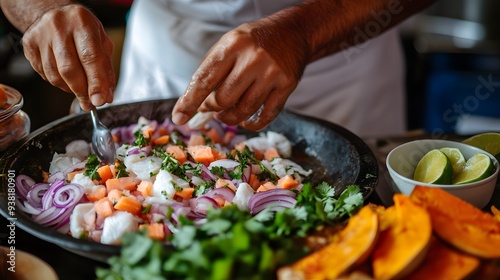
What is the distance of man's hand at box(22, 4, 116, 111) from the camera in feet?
5.61

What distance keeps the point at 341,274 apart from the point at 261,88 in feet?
2.60

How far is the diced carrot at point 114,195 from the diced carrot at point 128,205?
0.03 m

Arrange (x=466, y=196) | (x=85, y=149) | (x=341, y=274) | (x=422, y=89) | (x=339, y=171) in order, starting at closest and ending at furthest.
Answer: (x=341, y=274) < (x=466, y=196) < (x=339, y=171) < (x=85, y=149) < (x=422, y=89)

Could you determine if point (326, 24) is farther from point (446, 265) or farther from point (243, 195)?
point (446, 265)

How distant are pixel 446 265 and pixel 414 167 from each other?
559mm

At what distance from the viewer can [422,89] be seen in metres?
4.08

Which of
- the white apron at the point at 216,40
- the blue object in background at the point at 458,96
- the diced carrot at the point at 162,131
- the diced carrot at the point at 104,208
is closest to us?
the diced carrot at the point at 104,208

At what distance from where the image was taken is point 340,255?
1.18 m

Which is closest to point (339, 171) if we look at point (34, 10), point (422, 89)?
point (34, 10)

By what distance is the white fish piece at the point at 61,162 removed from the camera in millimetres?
1865

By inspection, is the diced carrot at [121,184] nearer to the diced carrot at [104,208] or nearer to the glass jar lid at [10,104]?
the diced carrot at [104,208]

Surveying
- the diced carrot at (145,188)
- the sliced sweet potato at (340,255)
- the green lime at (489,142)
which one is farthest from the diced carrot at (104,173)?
the green lime at (489,142)

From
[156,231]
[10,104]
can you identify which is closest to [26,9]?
[10,104]

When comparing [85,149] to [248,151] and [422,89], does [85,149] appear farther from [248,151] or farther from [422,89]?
[422,89]
